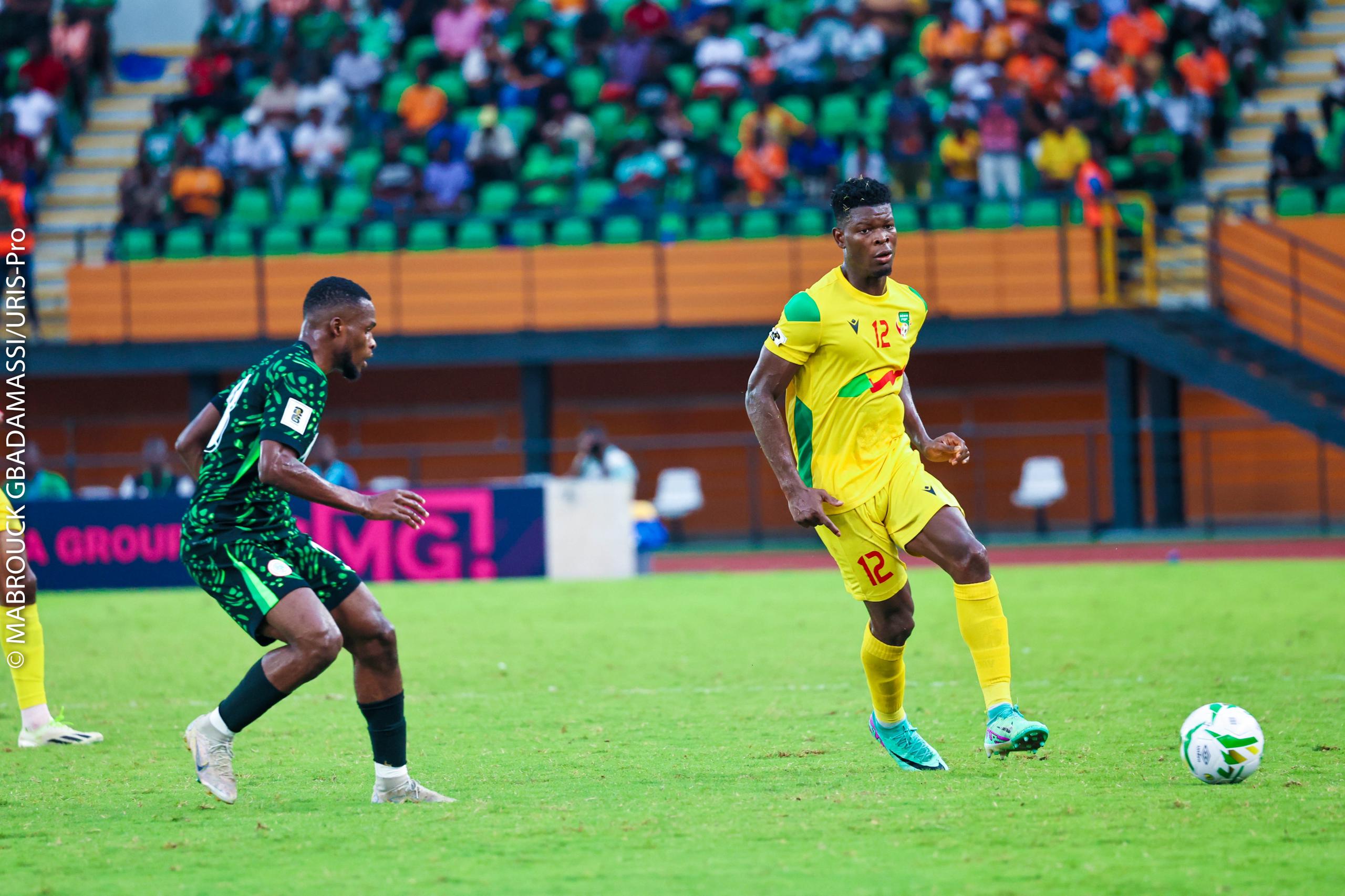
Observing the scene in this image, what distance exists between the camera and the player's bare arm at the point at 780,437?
21.3 ft

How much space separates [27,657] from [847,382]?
185 inches

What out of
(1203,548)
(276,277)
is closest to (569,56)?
(276,277)

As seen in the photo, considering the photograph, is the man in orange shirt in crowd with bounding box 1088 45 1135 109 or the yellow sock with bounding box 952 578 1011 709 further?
the man in orange shirt in crowd with bounding box 1088 45 1135 109

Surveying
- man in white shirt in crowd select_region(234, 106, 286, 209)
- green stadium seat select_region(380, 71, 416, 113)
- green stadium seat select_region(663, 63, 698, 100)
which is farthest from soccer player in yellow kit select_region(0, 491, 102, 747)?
green stadium seat select_region(380, 71, 416, 113)

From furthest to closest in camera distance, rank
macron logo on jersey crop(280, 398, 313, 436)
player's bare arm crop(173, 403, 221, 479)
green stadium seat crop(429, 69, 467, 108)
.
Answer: green stadium seat crop(429, 69, 467, 108)
player's bare arm crop(173, 403, 221, 479)
macron logo on jersey crop(280, 398, 313, 436)

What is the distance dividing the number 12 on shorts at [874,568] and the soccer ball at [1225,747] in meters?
1.34

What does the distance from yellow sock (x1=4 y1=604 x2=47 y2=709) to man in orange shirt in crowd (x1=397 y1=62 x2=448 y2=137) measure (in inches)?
650

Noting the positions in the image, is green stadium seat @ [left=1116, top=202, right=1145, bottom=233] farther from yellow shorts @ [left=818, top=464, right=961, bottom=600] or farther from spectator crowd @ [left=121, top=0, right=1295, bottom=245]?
yellow shorts @ [left=818, top=464, right=961, bottom=600]

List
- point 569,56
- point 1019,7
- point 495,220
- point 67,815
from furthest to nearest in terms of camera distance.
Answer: point 569,56 → point 1019,7 → point 495,220 → point 67,815

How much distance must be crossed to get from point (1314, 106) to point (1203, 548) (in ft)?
25.9

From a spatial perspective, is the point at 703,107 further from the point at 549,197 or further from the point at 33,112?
the point at 33,112

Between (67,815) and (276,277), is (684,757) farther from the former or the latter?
(276,277)

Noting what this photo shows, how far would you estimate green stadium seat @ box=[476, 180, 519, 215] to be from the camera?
23156 mm

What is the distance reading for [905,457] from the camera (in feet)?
22.3
